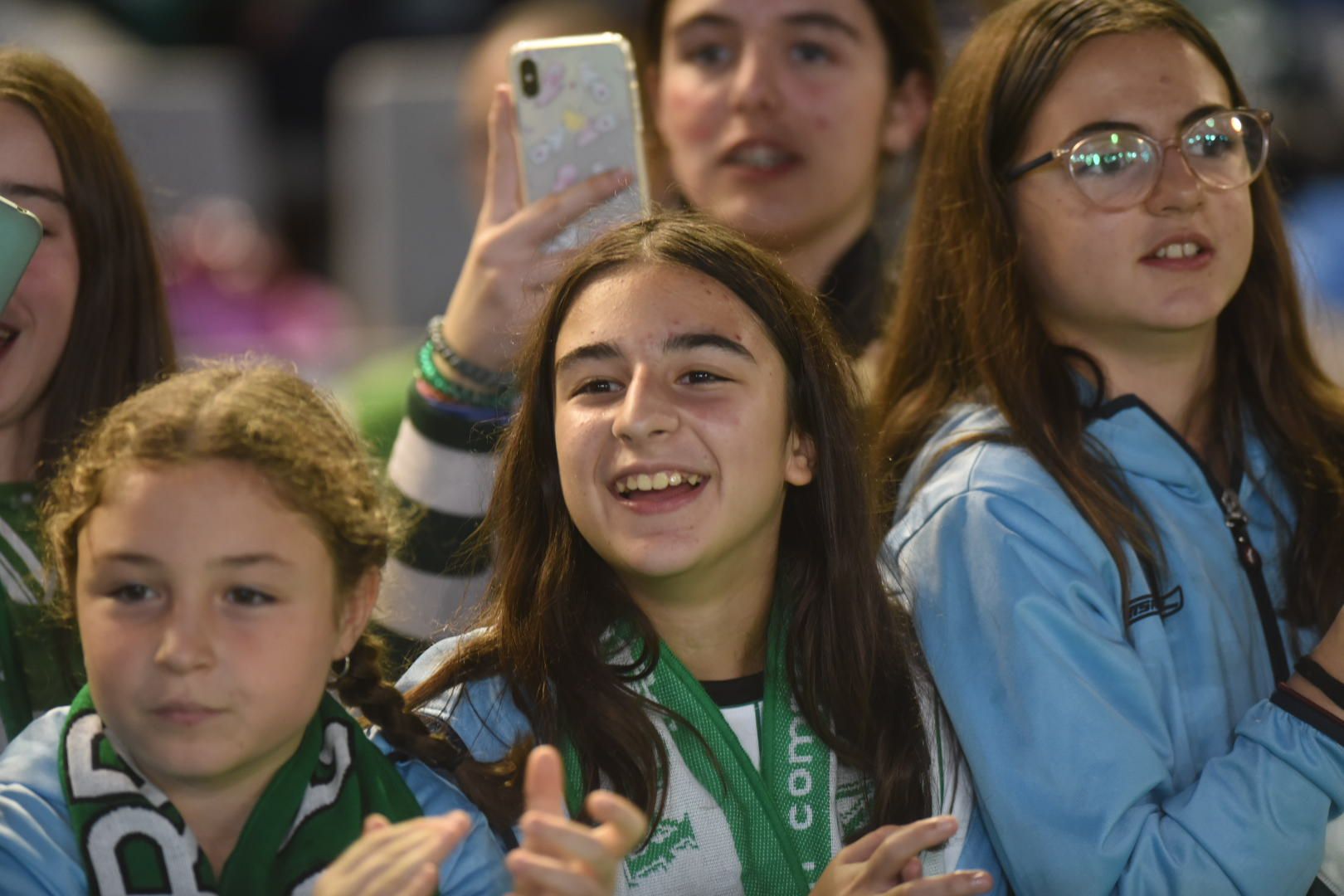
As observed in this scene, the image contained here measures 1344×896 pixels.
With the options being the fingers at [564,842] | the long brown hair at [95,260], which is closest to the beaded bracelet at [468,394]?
the long brown hair at [95,260]

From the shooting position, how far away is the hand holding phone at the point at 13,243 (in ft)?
4.92

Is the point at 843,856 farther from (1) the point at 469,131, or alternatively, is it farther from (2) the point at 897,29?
(1) the point at 469,131

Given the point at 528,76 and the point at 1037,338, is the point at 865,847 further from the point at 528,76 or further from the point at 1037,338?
the point at 528,76

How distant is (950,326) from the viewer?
1.93 m

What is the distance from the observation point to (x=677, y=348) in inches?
62.6

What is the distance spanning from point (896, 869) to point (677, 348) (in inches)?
19.7

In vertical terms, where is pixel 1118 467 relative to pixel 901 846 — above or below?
above

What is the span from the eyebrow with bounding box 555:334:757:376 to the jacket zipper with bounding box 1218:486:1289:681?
0.54 m

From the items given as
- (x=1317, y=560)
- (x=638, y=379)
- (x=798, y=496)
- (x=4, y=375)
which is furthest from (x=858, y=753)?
(x=4, y=375)

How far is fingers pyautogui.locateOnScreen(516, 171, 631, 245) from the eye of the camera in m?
1.88

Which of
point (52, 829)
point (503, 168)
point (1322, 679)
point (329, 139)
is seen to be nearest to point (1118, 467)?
point (1322, 679)

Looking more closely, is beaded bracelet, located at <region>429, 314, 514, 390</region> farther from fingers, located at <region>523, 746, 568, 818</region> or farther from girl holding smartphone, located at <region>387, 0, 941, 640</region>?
fingers, located at <region>523, 746, 568, 818</region>

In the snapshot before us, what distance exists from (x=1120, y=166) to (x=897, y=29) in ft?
2.19

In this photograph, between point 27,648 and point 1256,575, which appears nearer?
point 27,648
